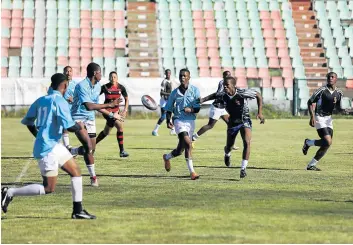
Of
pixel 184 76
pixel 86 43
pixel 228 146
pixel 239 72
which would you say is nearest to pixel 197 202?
pixel 184 76

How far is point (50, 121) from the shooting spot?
40.4ft

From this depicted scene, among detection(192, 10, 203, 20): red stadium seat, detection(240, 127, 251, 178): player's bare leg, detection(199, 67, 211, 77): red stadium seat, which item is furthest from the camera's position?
detection(192, 10, 203, 20): red stadium seat

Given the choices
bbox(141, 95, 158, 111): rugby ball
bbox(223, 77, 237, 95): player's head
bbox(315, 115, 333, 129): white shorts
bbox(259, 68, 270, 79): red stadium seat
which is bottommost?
bbox(315, 115, 333, 129): white shorts

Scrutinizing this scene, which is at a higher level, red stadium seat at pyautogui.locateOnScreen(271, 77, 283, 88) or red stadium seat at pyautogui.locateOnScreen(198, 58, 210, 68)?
red stadium seat at pyautogui.locateOnScreen(198, 58, 210, 68)

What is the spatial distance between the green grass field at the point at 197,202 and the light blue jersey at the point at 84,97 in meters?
1.28

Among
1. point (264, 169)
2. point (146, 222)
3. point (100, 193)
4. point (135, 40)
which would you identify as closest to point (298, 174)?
point (264, 169)

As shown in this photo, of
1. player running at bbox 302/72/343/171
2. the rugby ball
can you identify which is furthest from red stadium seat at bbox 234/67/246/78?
player running at bbox 302/72/343/171

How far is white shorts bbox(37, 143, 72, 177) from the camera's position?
1235 centimetres

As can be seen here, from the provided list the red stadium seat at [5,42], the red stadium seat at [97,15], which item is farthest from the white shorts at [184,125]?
the red stadium seat at [97,15]

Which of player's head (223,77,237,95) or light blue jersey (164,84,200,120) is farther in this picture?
player's head (223,77,237,95)

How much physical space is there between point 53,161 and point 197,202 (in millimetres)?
2893

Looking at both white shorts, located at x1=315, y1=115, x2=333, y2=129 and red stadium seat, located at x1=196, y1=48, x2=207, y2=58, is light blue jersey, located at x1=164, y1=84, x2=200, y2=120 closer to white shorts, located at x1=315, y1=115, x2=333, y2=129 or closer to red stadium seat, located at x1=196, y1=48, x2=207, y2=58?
white shorts, located at x1=315, y1=115, x2=333, y2=129

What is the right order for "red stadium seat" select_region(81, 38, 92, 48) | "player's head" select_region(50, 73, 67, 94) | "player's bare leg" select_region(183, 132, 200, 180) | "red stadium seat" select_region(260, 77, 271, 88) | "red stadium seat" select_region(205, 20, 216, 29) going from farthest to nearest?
"red stadium seat" select_region(205, 20, 216, 29) → "red stadium seat" select_region(81, 38, 92, 48) → "red stadium seat" select_region(260, 77, 271, 88) → "player's bare leg" select_region(183, 132, 200, 180) → "player's head" select_region(50, 73, 67, 94)

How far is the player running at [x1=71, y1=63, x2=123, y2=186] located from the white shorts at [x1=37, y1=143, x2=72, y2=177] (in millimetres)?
3443
